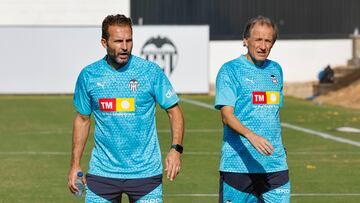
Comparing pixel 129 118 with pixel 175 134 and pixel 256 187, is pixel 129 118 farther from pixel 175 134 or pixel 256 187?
pixel 256 187

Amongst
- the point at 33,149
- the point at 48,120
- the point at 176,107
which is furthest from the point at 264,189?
the point at 48,120

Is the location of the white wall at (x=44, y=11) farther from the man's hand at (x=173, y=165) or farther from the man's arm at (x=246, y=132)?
the man's hand at (x=173, y=165)

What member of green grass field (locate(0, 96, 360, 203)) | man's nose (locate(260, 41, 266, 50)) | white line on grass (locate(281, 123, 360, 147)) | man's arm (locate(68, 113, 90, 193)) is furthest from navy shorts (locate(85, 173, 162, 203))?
white line on grass (locate(281, 123, 360, 147))

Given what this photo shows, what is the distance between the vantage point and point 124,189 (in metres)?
9.14

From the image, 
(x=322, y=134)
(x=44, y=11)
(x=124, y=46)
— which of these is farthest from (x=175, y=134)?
(x=44, y=11)

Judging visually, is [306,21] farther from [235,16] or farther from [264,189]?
[264,189]

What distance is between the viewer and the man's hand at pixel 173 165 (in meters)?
8.82

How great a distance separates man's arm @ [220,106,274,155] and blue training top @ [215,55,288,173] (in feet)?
0.44

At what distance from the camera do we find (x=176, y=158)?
895 cm

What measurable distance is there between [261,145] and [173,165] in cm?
84

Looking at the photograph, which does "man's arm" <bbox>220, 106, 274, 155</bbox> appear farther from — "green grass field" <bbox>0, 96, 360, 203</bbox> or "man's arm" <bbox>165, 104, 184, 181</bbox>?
"green grass field" <bbox>0, 96, 360, 203</bbox>

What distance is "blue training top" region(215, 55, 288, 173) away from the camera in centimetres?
995

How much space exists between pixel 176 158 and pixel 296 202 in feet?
20.6

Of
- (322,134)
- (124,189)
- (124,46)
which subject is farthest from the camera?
(322,134)
